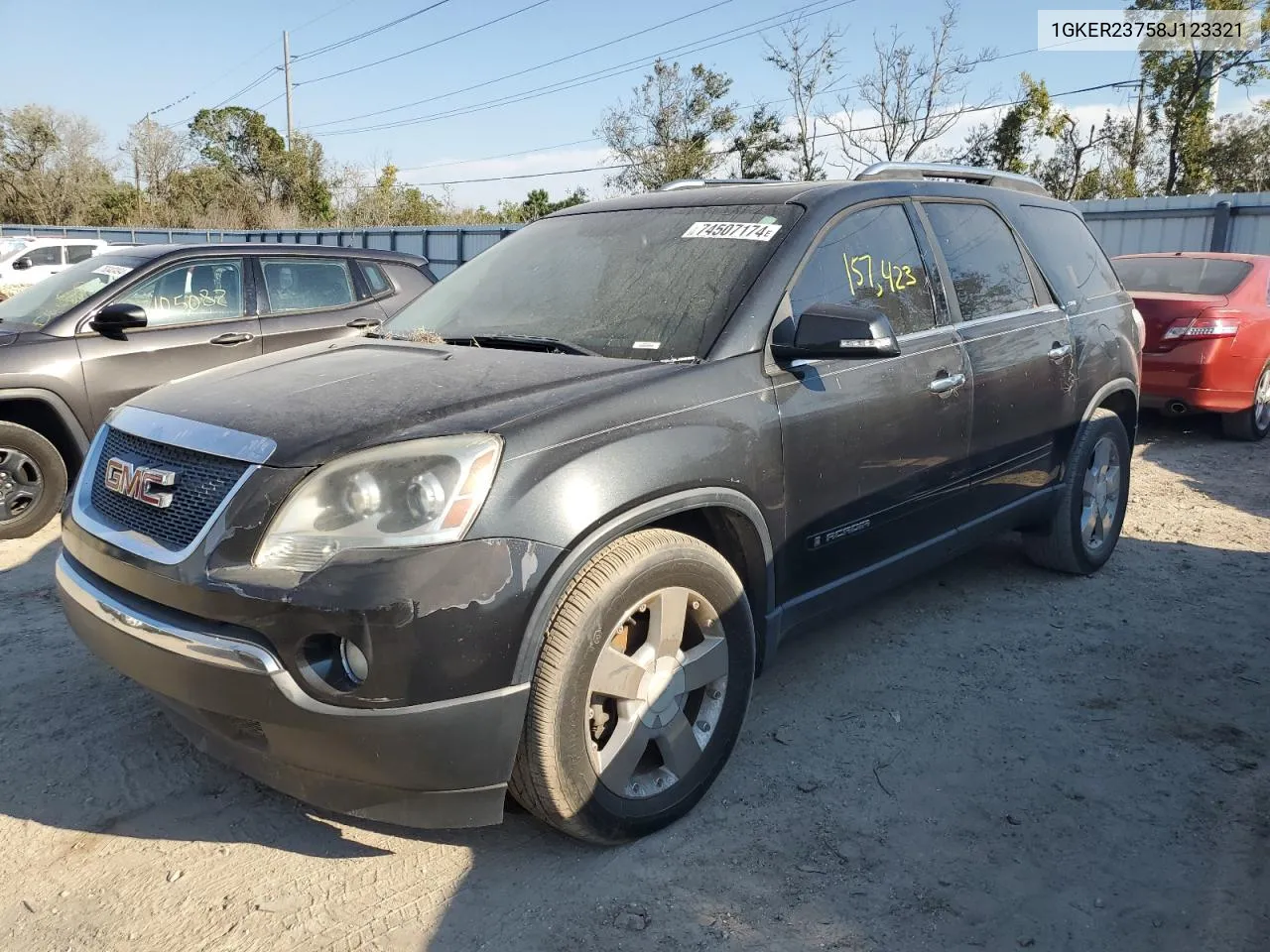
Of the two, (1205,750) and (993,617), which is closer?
(1205,750)

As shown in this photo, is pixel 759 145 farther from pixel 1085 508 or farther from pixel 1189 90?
pixel 1085 508

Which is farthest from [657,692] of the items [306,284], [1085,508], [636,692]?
[306,284]

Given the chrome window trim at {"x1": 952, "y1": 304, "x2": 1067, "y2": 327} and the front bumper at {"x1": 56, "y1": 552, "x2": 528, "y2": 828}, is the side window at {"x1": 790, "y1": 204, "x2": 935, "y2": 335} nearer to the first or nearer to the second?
the chrome window trim at {"x1": 952, "y1": 304, "x2": 1067, "y2": 327}

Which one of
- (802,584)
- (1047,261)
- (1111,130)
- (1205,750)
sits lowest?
(1205,750)

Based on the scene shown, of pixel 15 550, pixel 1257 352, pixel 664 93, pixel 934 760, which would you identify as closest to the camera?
pixel 934 760

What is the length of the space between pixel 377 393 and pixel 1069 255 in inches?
141

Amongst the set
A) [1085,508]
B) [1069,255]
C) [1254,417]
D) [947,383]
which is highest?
[1069,255]

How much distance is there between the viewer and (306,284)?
6.80 metres

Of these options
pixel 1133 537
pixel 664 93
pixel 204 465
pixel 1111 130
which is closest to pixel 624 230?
pixel 204 465

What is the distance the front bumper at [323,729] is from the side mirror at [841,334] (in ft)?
4.44

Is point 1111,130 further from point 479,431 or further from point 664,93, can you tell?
point 479,431

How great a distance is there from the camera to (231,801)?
292 centimetres

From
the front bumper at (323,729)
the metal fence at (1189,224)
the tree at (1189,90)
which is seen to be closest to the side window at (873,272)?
the front bumper at (323,729)

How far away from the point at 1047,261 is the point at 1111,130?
123 ft
